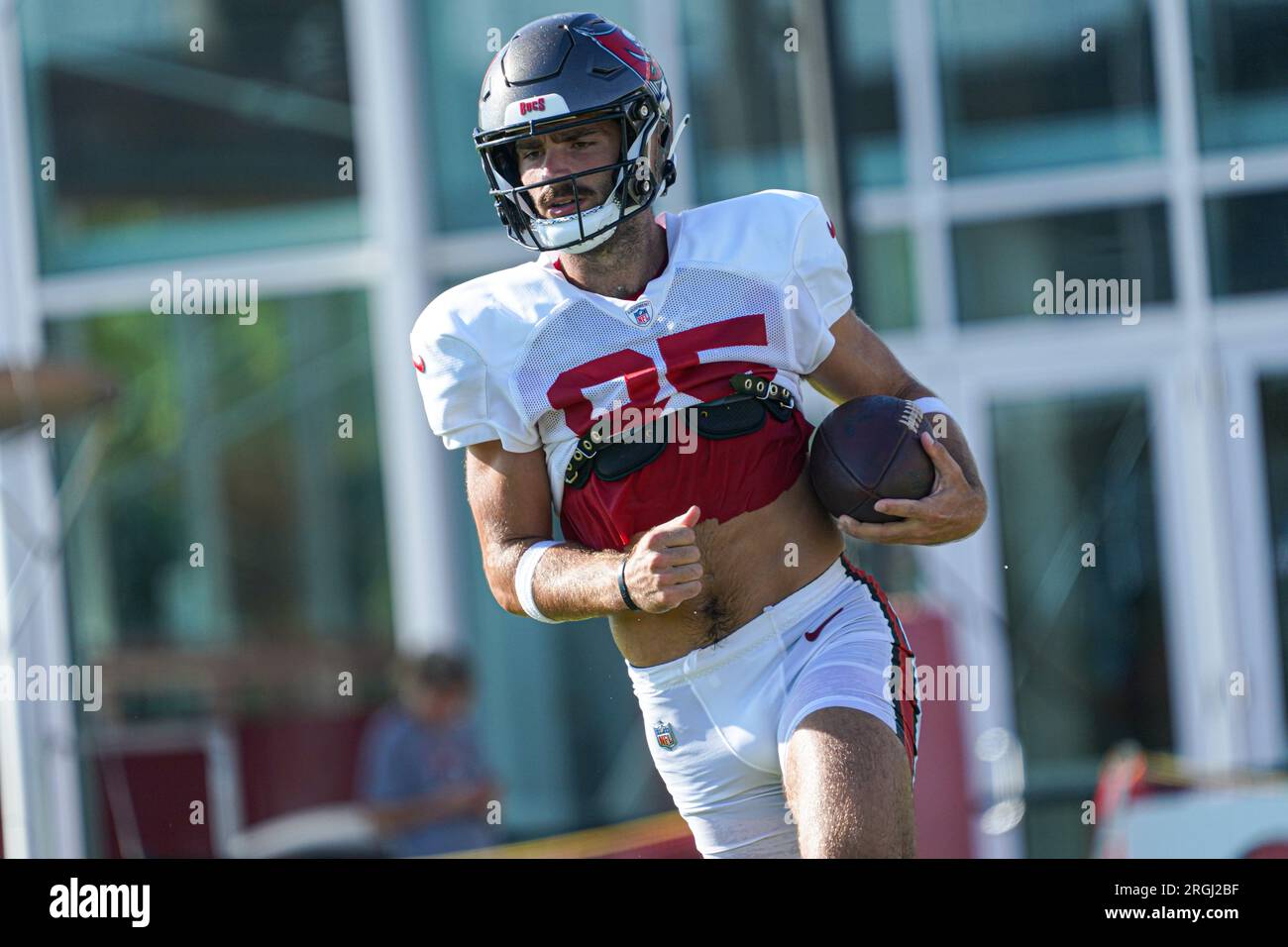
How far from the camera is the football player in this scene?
3.95 meters

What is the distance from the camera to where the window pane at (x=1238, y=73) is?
9.85 m

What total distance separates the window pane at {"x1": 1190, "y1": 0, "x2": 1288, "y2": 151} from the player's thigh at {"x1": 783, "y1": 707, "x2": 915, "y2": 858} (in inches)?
279

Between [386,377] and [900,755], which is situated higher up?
[386,377]

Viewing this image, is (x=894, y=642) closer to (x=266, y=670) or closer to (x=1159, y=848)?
(x=1159, y=848)

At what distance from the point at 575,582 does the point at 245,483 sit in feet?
23.6

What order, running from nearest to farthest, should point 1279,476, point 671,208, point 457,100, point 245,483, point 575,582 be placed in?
point 575,582, point 671,208, point 1279,476, point 457,100, point 245,483

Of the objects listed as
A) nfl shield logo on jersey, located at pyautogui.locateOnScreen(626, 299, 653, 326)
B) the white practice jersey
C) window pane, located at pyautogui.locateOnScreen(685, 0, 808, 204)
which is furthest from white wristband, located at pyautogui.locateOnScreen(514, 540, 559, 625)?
window pane, located at pyautogui.locateOnScreen(685, 0, 808, 204)

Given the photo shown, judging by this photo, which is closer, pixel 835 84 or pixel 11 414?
pixel 835 84

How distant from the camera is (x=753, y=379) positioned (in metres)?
4.02

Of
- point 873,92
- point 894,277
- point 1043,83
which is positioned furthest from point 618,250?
point 1043,83

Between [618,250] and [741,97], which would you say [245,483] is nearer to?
[741,97]

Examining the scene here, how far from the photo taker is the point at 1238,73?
9.90 m
